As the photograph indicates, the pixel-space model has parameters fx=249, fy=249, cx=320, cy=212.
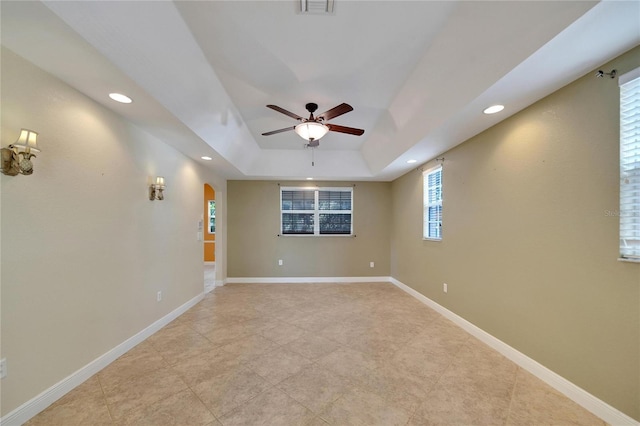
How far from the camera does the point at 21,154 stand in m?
1.60

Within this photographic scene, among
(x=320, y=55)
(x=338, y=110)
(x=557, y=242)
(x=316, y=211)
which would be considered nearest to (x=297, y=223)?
(x=316, y=211)

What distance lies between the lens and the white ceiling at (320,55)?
Answer: 1427 millimetres

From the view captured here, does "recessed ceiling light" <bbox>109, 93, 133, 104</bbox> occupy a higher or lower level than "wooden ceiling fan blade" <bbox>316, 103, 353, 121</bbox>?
lower

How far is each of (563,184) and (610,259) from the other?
613mm

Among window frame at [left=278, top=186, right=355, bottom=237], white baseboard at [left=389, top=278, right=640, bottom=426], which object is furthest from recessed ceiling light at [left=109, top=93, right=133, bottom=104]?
white baseboard at [left=389, top=278, right=640, bottom=426]

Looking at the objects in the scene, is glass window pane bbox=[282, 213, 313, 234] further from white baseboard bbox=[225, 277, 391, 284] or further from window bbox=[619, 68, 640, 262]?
window bbox=[619, 68, 640, 262]

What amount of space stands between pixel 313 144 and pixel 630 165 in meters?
2.75

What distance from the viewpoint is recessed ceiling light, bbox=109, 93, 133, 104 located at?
81.4 inches

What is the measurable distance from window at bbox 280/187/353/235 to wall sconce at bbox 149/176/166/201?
2966mm

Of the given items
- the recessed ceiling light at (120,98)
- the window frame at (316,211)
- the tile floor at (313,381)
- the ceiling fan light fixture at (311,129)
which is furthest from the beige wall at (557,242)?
the recessed ceiling light at (120,98)

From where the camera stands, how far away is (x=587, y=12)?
1269mm

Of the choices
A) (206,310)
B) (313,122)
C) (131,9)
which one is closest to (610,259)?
(313,122)

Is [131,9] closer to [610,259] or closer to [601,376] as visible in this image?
[610,259]

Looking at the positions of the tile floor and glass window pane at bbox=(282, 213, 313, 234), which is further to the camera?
glass window pane at bbox=(282, 213, 313, 234)
